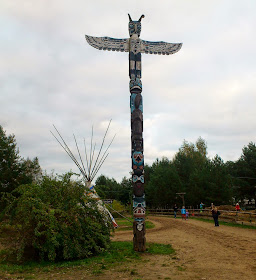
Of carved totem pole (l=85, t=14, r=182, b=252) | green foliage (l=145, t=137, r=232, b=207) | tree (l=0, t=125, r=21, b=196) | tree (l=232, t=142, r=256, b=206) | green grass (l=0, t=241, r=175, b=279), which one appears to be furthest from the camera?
tree (l=232, t=142, r=256, b=206)

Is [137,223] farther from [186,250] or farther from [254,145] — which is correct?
[254,145]

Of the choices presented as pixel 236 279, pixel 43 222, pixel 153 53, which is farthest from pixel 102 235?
pixel 153 53

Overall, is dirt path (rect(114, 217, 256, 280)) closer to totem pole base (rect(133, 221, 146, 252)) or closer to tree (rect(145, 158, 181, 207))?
totem pole base (rect(133, 221, 146, 252))

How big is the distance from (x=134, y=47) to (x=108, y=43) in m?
1.16

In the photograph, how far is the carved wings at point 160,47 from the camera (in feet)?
42.0

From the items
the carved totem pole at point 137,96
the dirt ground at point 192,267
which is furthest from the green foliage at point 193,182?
the carved totem pole at point 137,96

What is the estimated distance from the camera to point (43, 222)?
9.30 m

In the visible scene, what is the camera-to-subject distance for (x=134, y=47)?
40.7 feet

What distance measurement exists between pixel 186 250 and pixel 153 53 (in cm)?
864

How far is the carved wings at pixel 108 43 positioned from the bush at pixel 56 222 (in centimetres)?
572

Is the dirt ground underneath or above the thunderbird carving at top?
underneath

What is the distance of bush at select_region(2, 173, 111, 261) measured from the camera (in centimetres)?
930

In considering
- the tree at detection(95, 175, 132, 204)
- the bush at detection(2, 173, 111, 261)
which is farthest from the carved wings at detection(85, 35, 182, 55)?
the tree at detection(95, 175, 132, 204)

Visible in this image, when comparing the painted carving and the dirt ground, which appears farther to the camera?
the painted carving
